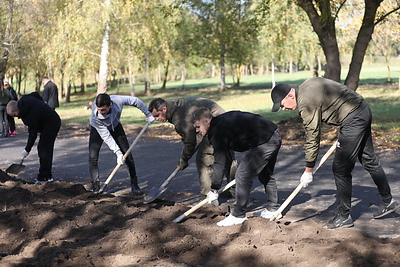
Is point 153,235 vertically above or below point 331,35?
below

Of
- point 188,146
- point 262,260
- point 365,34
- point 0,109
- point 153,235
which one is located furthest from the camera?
point 0,109

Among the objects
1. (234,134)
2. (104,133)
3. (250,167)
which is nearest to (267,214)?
(250,167)

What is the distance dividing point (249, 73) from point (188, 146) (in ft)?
359

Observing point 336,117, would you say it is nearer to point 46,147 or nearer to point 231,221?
point 231,221

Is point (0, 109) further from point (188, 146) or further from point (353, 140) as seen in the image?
point (353, 140)

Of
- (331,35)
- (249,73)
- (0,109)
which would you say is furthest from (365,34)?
(249,73)

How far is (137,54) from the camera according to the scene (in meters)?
36.8

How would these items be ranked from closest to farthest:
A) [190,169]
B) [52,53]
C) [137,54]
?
[190,169]
[52,53]
[137,54]

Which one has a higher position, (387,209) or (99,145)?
(99,145)

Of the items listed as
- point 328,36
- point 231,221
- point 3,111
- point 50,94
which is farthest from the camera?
point 3,111

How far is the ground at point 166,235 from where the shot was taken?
4.97 meters

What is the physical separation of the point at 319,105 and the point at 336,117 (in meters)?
0.30

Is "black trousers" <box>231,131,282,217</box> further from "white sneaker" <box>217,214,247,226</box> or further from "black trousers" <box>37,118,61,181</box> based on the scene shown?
"black trousers" <box>37,118,61,181</box>

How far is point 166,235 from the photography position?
Answer: 5859 mm
